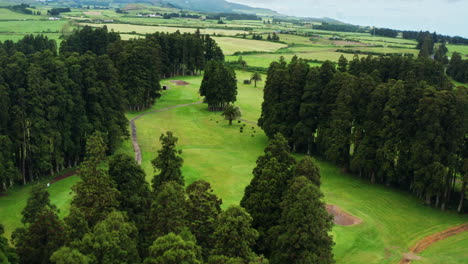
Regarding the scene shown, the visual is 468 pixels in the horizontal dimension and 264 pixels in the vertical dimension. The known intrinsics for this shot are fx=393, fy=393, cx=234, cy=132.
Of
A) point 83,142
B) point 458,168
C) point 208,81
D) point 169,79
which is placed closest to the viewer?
point 458,168

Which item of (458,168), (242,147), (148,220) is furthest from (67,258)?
(242,147)

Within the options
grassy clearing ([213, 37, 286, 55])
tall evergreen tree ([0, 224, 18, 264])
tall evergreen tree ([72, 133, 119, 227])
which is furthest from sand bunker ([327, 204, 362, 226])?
grassy clearing ([213, 37, 286, 55])

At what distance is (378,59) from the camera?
226 feet

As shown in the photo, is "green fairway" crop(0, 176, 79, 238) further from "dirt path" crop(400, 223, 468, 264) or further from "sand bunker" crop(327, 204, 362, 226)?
"dirt path" crop(400, 223, 468, 264)

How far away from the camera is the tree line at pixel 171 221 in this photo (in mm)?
22828

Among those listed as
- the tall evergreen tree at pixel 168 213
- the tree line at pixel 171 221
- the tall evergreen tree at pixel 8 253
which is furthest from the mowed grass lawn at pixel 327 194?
the tall evergreen tree at pixel 168 213

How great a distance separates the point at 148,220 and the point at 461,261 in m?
26.0

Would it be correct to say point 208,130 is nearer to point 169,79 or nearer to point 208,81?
point 208,81

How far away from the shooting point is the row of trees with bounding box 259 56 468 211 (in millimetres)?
44625

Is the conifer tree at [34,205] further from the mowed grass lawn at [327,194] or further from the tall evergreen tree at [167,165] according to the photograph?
the mowed grass lawn at [327,194]

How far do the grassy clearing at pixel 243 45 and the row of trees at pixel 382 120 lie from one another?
106 meters

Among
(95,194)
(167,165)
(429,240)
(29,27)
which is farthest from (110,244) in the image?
(29,27)

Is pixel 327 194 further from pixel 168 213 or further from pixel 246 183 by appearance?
pixel 168 213

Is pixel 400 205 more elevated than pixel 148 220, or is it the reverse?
pixel 148 220
